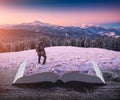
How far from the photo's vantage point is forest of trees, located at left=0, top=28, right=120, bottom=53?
1.55 metres

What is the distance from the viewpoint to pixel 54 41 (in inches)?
61.6

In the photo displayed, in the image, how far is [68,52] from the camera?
5.07ft

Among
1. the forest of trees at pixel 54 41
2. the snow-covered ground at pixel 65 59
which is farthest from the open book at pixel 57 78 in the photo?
the forest of trees at pixel 54 41

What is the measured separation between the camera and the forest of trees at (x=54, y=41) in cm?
155

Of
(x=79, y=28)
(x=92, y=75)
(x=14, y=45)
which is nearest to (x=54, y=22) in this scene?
(x=79, y=28)

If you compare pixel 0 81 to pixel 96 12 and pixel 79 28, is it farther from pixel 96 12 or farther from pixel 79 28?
pixel 96 12

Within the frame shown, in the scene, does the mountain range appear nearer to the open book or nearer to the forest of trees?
the forest of trees

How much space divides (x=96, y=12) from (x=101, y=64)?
0.99ft

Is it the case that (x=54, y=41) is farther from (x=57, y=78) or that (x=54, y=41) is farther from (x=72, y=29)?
(x=57, y=78)

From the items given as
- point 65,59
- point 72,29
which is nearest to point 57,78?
point 65,59

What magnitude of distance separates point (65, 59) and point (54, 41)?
127 millimetres

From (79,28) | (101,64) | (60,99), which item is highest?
(79,28)

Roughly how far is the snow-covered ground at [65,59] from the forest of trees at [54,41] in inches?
1.0

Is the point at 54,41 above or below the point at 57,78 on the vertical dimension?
above
